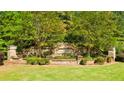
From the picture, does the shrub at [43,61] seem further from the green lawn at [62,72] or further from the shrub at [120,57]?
the shrub at [120,57]

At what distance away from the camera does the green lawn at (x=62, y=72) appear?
430 inches

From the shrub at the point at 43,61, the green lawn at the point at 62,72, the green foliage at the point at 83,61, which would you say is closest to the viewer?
the green lawn at the point at 62,72

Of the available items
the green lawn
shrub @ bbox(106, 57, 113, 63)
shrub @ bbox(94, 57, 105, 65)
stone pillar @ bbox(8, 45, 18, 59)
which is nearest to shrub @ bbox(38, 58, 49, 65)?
the green lawn

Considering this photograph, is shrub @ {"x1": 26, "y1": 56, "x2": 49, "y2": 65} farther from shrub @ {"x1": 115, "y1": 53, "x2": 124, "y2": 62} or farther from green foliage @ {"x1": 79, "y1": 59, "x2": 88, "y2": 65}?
shrub @ {"x1": 115, "y1": 53, "x2": 124, "y2": 62}

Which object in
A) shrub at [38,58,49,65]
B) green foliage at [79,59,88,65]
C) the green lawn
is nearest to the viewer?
the green lawn

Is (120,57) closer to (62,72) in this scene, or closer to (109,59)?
(109,59)

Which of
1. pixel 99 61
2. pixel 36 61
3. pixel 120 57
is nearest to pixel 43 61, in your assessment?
pixel 36 61

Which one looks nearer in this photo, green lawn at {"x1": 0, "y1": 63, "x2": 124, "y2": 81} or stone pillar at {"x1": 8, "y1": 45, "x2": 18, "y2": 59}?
green lawn at {"x1": 0, "y1": 63, "x2": 124, "y2": 81}

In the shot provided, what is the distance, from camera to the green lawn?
1093cm

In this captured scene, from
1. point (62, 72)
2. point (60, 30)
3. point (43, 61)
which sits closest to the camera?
A: point (62, 72)

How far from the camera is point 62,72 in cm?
1104

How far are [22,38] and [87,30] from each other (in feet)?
5.63

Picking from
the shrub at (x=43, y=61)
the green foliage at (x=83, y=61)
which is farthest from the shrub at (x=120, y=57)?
the shrub at (x=43, y=61)
